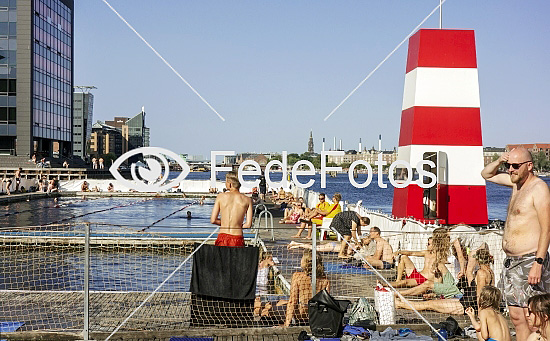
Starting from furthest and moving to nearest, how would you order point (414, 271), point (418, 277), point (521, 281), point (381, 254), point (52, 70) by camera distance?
point (52, 70) → point (381, 254) → point (414, 271) → point (418, 277) → point (521, 281)

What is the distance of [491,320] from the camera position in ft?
20.3

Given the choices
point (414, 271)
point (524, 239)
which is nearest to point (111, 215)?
point (414, 271)

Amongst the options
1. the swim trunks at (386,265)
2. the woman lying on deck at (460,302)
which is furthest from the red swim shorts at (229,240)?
the swim trunks at (386,265)

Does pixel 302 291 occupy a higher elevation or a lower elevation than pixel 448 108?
lower

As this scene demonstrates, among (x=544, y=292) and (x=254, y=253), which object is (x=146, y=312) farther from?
(x=544, y=292)

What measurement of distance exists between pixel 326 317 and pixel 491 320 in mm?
2061

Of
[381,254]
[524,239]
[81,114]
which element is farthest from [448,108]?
[81,114]

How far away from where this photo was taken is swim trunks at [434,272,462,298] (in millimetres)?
9484

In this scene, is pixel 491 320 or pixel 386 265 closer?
pixel 491 320

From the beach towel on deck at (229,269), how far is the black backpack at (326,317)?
3.85 ft

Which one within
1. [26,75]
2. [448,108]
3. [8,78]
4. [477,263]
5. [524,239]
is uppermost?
[26,75]

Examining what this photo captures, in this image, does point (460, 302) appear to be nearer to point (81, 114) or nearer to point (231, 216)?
point (231, 216)

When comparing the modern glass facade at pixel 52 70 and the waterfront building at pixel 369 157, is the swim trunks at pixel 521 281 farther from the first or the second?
the modern glass facade at pixel 52 70

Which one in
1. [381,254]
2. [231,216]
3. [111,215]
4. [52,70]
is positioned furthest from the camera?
[52,70]
